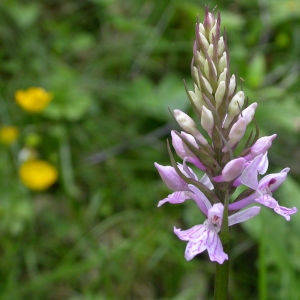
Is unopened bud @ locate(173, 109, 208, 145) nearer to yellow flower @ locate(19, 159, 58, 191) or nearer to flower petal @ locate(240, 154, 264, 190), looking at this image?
flower petal @ locate(240, 154, 264, 190)

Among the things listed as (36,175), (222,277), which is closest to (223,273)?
(222,277)

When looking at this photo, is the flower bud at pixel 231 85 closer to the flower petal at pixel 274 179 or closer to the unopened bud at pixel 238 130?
the unopened bud at pixel 238 130

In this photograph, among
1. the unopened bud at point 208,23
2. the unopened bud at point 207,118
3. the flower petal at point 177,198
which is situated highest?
the unopened bud at point 208,23

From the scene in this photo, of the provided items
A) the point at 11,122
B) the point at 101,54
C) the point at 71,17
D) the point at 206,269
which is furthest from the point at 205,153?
the point at 71,17

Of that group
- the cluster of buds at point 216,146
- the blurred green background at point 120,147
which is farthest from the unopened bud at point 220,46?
the blurred green background at point 120,147

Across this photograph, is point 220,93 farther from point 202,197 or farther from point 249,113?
point 202,197

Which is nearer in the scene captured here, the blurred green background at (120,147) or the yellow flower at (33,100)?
the blurred green background at (120,147)

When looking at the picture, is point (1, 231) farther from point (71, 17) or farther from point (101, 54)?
point (71, 17)
